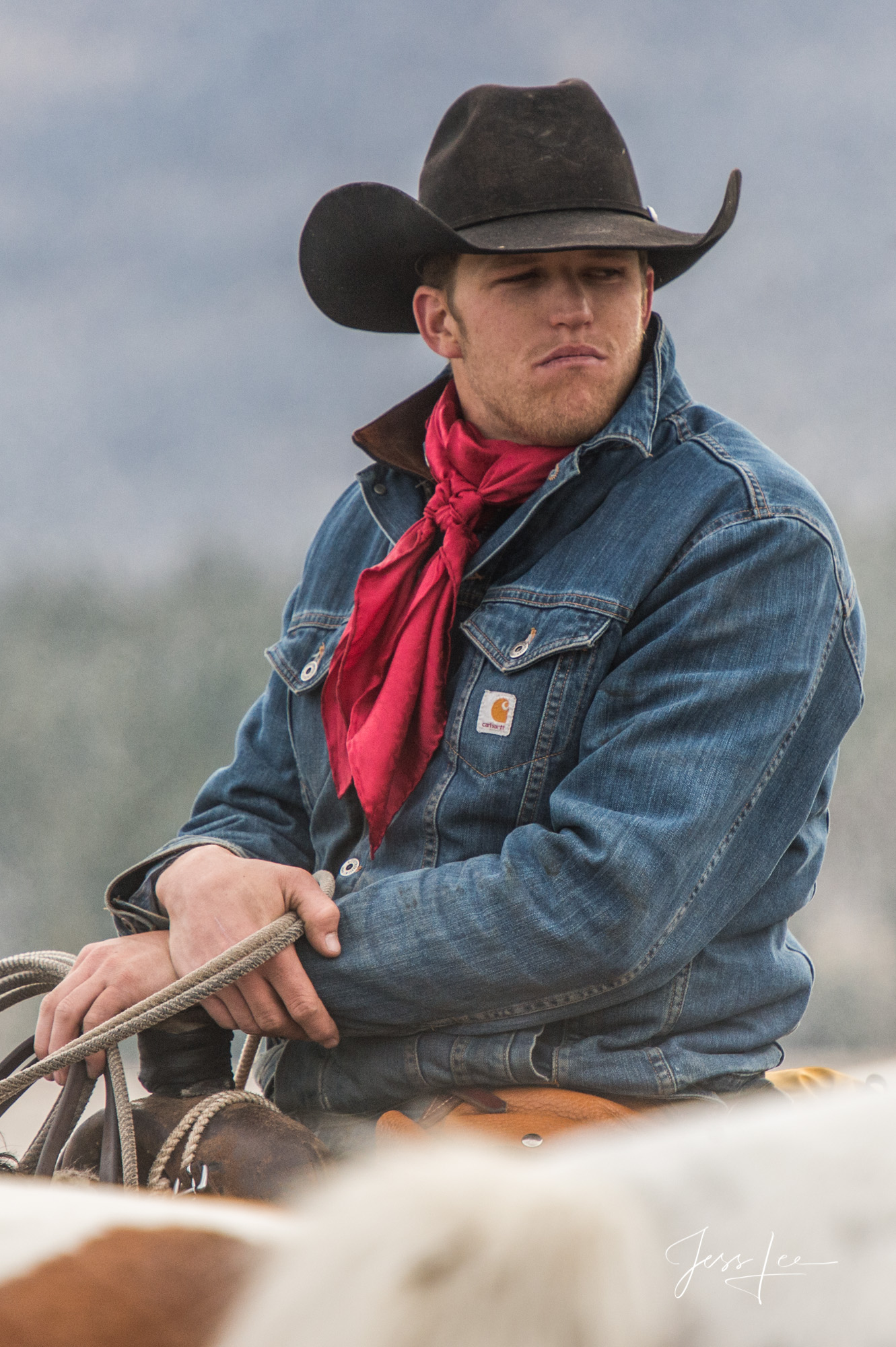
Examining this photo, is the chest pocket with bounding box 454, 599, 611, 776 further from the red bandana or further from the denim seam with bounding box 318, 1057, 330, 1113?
the denim seam with bounding box 318, 1057, 330, 1113

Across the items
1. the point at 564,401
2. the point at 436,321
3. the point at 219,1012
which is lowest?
the point at 219,1012

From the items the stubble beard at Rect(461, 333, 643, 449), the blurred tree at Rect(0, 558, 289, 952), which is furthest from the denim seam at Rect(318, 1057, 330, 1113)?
the blurred tree at Rect(0, 558, 289, 952)

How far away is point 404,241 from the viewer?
1.61m

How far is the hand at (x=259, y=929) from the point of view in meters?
1.34

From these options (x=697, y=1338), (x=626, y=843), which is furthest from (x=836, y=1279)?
(x=626, y=843)

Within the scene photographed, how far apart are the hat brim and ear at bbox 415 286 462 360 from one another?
0.16ft

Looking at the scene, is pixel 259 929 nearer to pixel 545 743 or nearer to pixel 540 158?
pixel 545 743

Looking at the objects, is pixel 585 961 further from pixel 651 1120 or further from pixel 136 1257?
pixel 136 1257

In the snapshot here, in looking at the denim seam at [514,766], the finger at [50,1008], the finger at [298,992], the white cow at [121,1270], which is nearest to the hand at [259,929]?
the finger at [298,992]

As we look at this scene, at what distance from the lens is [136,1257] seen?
1.95 feet

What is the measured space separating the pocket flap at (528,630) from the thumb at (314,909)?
32cm

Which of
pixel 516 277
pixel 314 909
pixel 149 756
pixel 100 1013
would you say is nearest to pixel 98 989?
pixel 100 1013

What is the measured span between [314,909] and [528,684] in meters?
0.34

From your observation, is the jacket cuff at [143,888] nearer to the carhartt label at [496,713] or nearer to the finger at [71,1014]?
the finger at [71,1014]
